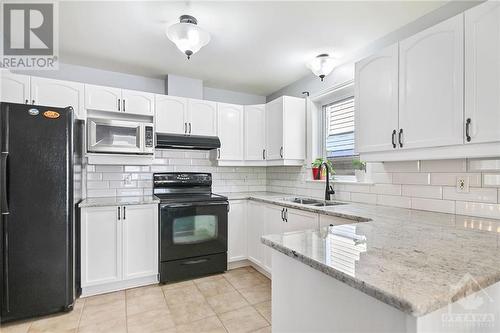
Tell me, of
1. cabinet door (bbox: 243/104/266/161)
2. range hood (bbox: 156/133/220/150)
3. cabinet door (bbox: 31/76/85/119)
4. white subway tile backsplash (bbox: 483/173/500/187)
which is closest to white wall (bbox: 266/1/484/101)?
cabinet door (bbox: 243/104/266/161)

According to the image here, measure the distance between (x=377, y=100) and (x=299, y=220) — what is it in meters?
1.22

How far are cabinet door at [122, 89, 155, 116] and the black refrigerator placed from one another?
0.78 metres

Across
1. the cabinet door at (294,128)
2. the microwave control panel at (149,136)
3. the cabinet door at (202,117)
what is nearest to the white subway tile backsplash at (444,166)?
the cabinet door at (294,128)

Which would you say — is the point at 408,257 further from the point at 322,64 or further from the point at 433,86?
the point at 322,64

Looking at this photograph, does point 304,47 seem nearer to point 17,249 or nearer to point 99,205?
point 99,205

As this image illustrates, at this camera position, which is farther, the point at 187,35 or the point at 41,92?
the point at 41,92

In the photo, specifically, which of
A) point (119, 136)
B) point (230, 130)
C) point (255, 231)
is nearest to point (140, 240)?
point (119, 136)

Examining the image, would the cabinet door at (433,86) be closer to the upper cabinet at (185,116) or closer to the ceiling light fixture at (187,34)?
the ceiling light fixture at (187,34)

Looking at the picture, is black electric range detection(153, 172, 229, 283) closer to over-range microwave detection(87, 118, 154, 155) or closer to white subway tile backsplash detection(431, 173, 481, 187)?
over-range microwave detection(87, 118, 154, 155)

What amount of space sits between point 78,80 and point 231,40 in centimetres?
188

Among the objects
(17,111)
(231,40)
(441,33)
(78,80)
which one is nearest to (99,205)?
(17,111)

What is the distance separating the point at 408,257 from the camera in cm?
95

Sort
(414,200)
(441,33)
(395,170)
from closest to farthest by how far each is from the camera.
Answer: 1. (441,33)
2. (414,200)
3. (395,170)

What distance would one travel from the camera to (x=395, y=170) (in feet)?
7.45
